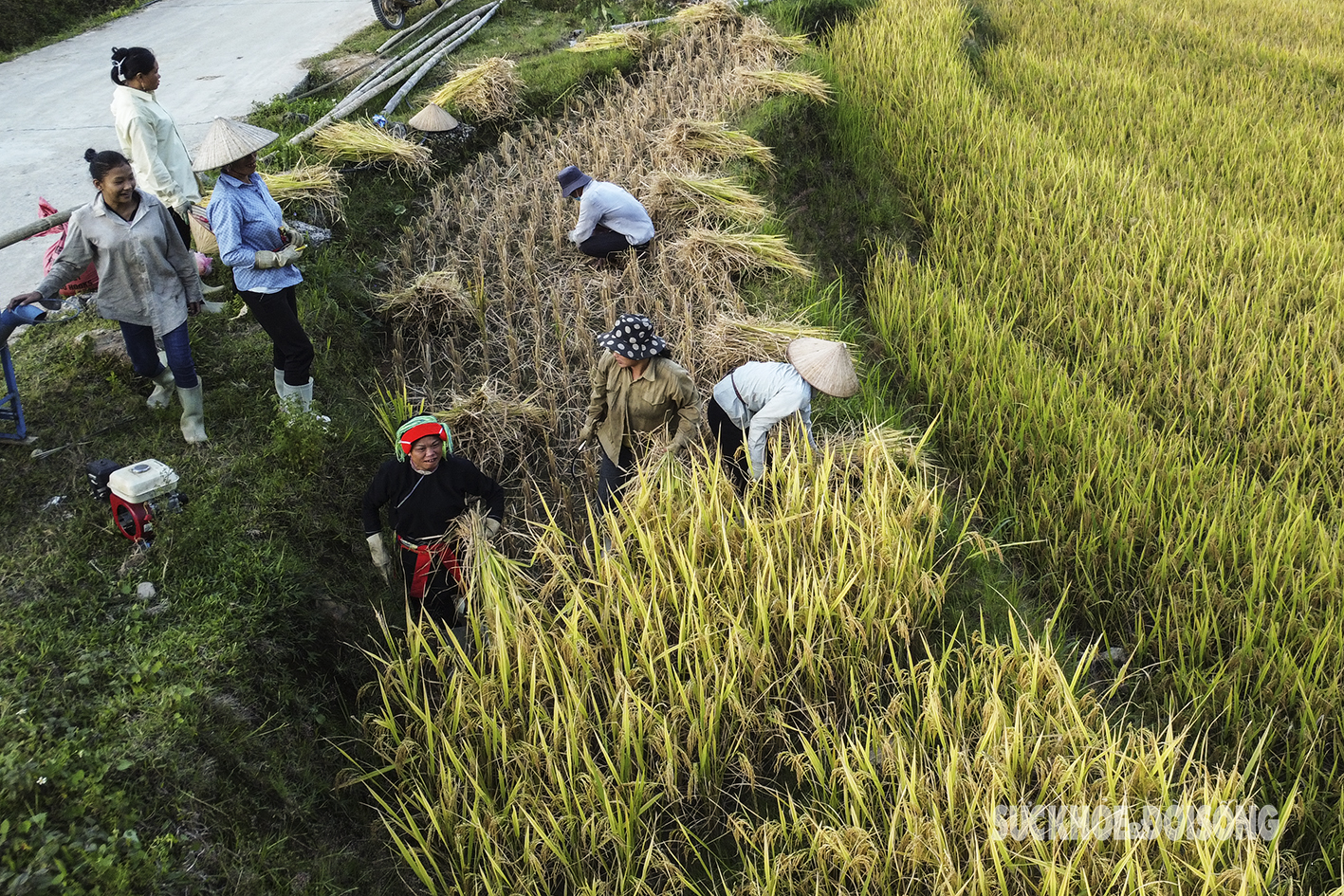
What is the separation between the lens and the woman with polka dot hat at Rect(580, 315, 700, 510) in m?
3.05

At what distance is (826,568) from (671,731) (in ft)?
2.36

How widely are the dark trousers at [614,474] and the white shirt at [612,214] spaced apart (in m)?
1.83

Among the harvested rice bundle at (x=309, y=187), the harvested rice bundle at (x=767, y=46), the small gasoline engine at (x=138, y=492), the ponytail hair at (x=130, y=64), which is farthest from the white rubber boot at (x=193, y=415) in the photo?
the harvested rice bundle at (x=767, y=46)

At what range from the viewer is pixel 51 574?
276 cm

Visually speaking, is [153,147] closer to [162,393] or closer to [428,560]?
[162,393]

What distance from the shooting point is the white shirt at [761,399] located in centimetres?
314

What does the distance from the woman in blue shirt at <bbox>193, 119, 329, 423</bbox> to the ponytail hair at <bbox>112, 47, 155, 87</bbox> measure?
759 mm

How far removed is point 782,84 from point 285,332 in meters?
4.32

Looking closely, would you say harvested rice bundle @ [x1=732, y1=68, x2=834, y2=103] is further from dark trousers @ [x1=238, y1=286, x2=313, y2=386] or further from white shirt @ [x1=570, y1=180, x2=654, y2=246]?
dark trousers @ [x1=238, y1=286, x2=313, y2=386]

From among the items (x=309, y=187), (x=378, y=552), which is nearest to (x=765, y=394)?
(x=378, y=552)

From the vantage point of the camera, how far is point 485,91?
649 cm

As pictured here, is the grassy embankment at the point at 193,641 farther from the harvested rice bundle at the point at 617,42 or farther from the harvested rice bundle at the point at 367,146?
the harvested rice bundle at the point at 617,42

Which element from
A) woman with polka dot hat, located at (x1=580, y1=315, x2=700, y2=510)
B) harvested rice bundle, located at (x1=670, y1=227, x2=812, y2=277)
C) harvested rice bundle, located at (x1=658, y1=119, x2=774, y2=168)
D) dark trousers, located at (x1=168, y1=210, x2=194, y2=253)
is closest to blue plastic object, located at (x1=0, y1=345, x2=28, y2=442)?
dark trousers, located at (x1=168, y1=210, x2=194, y2=253)

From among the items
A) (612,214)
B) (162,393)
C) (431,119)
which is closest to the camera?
(162,393)
